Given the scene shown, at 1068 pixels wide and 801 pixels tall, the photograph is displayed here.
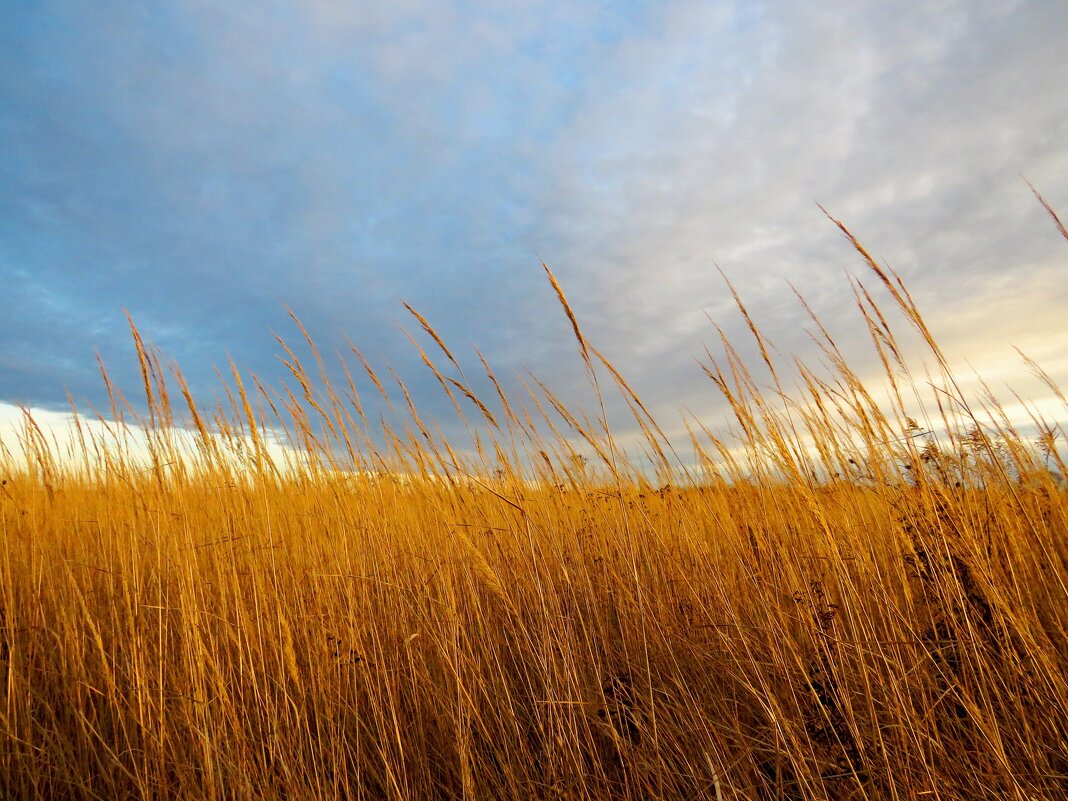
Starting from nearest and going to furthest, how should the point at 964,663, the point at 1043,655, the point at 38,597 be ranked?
the point at 1043,655 < the point at 964,663 < the point at 38,597

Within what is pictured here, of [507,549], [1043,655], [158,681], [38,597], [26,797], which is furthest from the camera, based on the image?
[507,549]

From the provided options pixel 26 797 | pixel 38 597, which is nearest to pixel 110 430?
pixel 38 597

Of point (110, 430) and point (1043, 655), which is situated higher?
point (110, 430)

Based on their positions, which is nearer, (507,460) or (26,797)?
(26,797)

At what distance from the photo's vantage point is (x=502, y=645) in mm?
2285

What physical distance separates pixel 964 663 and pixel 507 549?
1604mm

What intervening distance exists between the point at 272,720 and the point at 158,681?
505 millimetres

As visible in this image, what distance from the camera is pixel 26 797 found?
5.57 feet

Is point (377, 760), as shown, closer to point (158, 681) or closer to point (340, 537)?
point (158, 681)

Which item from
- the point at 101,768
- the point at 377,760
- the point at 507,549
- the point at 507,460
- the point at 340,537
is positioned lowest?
the point at 377,760

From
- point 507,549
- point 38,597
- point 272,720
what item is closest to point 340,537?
point 507,549

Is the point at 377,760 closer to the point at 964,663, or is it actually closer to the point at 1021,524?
the point at 964,663

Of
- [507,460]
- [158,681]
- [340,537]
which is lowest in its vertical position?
[158,681]

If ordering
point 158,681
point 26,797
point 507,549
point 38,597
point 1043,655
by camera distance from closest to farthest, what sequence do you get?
point 1043,655
point 26,797
point 158,681
point 38,597
point 507,549
